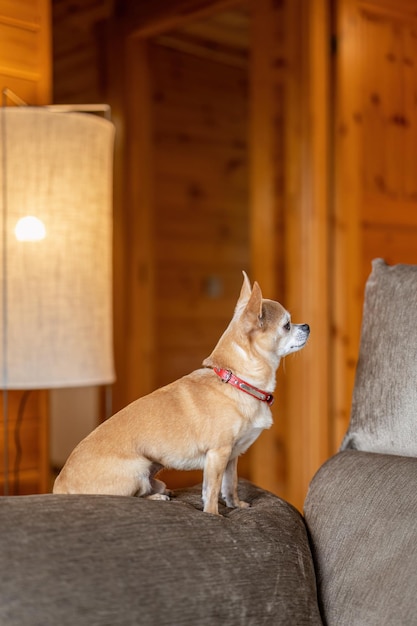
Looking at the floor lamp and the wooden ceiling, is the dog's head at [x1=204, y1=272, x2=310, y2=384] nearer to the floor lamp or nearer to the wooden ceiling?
the floor lamp

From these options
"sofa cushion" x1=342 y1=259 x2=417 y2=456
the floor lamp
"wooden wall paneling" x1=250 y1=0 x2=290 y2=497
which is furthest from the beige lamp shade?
"wooden wall paneling" x1=250 y1=0 x2=290 y2=497

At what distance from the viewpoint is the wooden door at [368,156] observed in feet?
10.8

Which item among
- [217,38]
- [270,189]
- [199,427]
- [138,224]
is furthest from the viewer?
[217,38]

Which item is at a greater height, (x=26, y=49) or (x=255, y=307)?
(x=26, y=49)

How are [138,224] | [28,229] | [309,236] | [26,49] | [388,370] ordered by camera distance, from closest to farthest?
[388,370] → [28,229] → [26,49] → [309,236] → [138,224]

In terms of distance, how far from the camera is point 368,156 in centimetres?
336

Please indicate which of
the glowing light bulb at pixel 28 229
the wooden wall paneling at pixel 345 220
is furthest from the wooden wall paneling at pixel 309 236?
the glowing light bulb at pixel 28 229

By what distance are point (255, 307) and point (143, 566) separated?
486mm

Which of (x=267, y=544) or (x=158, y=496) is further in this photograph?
(x=158, y=496)

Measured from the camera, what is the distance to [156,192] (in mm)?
5035

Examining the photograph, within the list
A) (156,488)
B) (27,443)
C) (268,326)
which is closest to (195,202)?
(27,443)

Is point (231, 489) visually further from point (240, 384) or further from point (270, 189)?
point (270, 189)

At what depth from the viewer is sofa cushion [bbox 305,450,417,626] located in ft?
3.88

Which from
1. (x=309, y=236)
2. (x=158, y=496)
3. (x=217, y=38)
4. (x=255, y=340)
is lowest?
(x=158, y=496)
